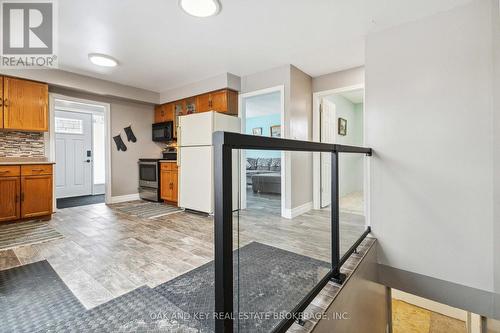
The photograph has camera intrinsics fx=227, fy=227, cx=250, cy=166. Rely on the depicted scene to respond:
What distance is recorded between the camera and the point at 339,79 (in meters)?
3.63

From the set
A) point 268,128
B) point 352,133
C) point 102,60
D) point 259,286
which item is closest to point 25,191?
point 102,60

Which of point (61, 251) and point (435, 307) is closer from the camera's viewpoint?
point (61, 251)

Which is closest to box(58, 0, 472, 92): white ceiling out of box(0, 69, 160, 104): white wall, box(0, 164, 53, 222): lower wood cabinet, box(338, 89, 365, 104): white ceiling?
box(0, 69, 160, 104): white wall

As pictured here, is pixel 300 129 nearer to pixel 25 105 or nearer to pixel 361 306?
pixel 361 306

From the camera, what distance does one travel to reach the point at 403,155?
232 centimetres

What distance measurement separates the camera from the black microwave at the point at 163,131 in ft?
15.6

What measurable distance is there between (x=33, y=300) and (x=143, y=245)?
2.97 ft

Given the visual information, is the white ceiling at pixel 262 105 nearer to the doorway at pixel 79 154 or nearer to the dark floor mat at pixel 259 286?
the dark floor mat at pixel 259 286

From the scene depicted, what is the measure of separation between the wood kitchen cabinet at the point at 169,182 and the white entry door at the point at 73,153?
2523mm

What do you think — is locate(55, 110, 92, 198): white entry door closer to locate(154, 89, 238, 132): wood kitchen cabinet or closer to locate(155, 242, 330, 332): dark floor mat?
locate(154, 89, 238, 132): wood kitchen cabinet

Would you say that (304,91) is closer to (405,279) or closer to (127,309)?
(405,279)

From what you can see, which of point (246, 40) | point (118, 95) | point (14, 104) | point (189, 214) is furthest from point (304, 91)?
point (14, 104)

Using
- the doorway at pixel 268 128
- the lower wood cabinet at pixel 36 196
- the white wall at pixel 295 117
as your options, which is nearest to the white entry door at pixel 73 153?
the lower wood cabinet at pixel 36 196

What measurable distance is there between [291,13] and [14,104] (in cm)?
389
